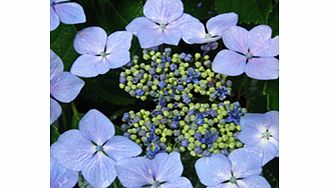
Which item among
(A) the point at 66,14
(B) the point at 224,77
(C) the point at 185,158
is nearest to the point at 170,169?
(C) the point at 185,158

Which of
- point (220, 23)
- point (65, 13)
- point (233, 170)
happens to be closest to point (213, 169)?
point (233, 170)

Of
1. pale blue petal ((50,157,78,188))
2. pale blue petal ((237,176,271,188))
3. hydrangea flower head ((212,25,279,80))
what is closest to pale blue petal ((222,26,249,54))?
hydrangea flower head ((212,25,279,80))

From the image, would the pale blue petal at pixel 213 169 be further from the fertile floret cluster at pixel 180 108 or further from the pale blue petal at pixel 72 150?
the pale blue petal at pixel 72 150

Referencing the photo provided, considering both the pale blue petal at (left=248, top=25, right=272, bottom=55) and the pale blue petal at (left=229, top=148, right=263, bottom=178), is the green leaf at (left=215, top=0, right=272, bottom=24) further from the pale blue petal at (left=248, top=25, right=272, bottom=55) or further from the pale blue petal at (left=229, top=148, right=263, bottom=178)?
the pale blue petal at (left=229, top=148, right=263, bottom=178)

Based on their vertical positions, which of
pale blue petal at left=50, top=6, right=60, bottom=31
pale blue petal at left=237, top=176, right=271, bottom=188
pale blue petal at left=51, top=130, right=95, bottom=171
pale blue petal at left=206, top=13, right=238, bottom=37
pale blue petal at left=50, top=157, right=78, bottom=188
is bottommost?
pale blue petal at left=237, top=176, right=271, bottom=188

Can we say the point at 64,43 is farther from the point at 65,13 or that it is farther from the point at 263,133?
the point at 263,133

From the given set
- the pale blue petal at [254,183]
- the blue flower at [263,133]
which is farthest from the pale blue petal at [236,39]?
the pale blue petal at [254,183]
